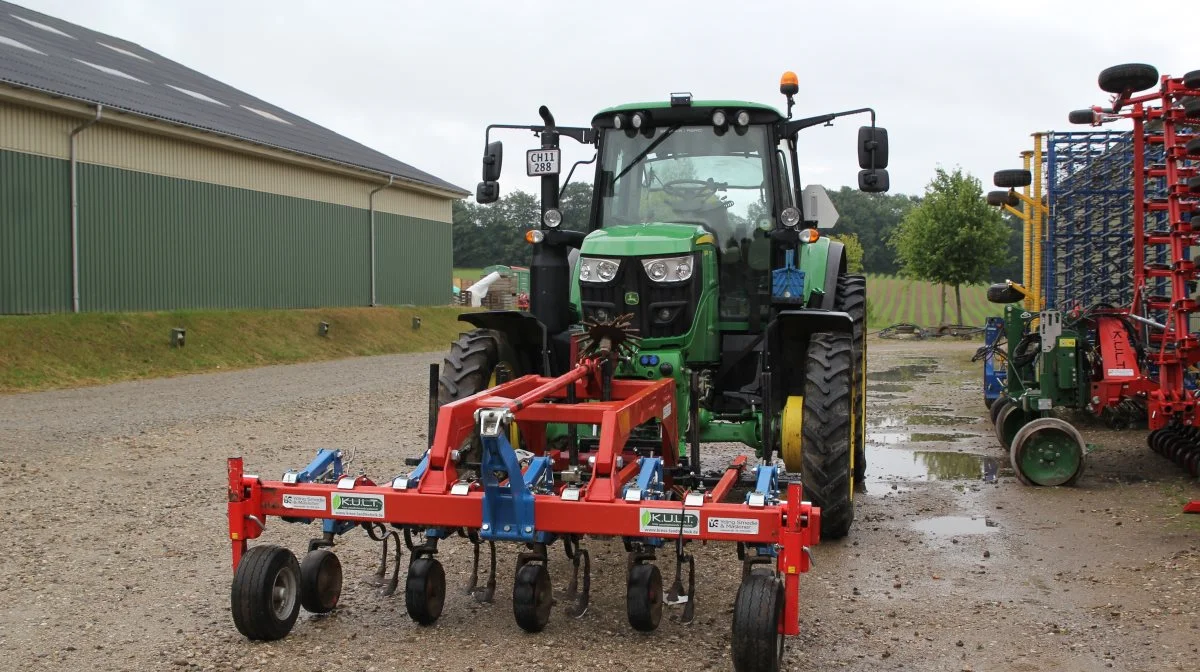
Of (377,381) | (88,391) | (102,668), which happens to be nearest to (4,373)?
(88,391)

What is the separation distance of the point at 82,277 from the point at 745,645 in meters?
18.5

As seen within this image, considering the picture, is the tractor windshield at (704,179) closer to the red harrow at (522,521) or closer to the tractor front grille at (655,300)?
the tractor front grille at (655,300)

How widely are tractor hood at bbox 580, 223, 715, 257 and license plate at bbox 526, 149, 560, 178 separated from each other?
540 mm

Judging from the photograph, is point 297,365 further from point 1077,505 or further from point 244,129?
point 1077,505

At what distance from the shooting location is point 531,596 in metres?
4.60

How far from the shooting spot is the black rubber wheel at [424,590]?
15.7ft

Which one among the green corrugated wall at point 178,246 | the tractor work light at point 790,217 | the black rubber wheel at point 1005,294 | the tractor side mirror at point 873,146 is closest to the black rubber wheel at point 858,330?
the tractor work light at point 790,217

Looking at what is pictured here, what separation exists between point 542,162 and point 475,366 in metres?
1.43

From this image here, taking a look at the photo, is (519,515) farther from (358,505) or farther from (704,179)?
(704,179)

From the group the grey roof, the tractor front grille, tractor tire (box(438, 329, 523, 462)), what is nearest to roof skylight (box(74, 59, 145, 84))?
the grey roof

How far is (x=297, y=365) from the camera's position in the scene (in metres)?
21.3

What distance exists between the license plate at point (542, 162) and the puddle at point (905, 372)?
44.0 feet

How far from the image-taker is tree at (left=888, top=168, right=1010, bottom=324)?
40188mm

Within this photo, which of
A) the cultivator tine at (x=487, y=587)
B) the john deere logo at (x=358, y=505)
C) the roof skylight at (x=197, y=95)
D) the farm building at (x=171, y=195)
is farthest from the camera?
the roof skylight at (x=197, y=95)
